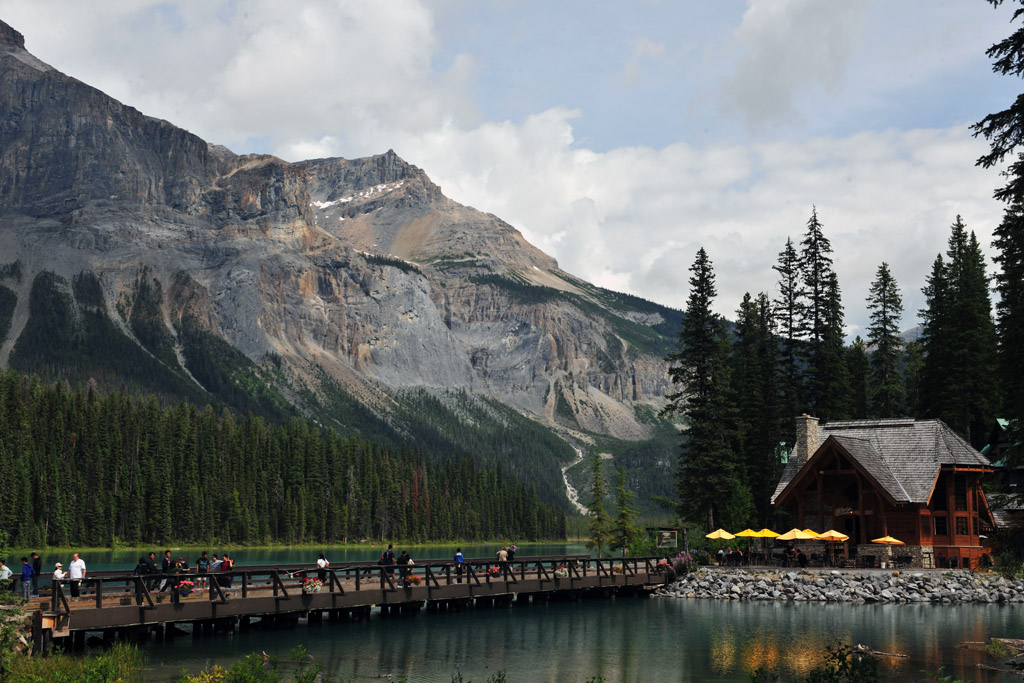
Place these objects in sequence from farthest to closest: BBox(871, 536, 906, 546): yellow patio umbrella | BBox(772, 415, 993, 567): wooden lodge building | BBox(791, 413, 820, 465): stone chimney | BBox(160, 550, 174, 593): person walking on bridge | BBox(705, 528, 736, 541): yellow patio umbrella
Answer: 1. BBox(791, 413, 820, 465): stone chimney
2. BBox(705, 528, 736, 541): yellow patio umbrella
3. BBox(772, 415, 993, 567): wooden lodge building
4. BBox(871, 536, 906, 546): yellow patio umbrella
5. BBox(160, 550, 174, 593): person walking on bridge

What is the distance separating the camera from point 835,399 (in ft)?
238

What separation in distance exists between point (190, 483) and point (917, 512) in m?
108

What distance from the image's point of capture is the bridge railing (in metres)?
36.8

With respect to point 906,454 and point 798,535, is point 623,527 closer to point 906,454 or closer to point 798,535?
point 798,535

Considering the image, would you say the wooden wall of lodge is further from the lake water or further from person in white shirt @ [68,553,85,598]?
person in white shirt @ [68,553,85,598]

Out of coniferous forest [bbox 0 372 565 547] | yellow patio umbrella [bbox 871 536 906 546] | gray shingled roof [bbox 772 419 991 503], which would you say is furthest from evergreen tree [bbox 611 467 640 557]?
coniferous forest [bbox 0 372 565 547]

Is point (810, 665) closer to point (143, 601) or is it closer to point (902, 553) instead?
point (143, 601)

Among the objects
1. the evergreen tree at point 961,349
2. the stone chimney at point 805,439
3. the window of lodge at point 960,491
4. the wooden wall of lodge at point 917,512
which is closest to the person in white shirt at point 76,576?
the wooden wall of lodge at point 917,512

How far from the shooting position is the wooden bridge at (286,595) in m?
35.2

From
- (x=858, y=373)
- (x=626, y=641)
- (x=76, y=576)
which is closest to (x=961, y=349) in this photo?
(x=858, y=373)

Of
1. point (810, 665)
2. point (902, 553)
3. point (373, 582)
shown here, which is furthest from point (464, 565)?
point (902, 553)

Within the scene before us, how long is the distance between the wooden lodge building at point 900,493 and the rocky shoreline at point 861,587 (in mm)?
4398

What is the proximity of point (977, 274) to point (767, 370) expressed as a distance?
15.8 metres

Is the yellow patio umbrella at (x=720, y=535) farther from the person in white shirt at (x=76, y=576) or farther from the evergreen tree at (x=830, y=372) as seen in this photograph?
the person in white shirt at (x=76, y=576)
